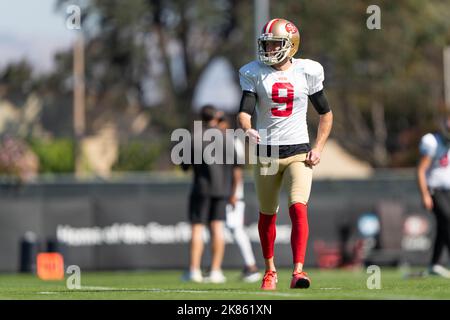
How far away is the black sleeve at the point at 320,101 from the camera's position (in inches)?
378

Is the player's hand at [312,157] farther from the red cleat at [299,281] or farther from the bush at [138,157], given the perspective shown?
the bush at [138,157]

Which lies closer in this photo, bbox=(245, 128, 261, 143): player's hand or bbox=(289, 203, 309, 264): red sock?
bbox=(245, 128, 261, 143): player's hand

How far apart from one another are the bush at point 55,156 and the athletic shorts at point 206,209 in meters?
34.0

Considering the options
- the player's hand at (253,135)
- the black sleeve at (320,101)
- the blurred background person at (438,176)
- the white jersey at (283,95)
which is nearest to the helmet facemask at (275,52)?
the white jersey at (283,95)

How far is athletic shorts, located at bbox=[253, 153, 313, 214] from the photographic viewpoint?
374 inches

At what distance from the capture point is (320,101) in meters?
9.62

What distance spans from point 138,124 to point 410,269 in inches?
1501

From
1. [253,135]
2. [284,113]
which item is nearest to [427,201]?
[284,113]

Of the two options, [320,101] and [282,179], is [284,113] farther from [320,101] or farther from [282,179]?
[282,179]

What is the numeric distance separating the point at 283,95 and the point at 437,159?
4452 millimetres

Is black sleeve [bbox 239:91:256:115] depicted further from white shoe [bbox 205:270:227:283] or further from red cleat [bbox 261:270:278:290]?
white shoe [bbox 205:270:227:283]

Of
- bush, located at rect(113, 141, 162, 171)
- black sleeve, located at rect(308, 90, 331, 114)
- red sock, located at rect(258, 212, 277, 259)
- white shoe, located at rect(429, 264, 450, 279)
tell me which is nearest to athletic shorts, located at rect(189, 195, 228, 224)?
white shoe, located at rect(429, 264, 450, 279)

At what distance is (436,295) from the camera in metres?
8.82
